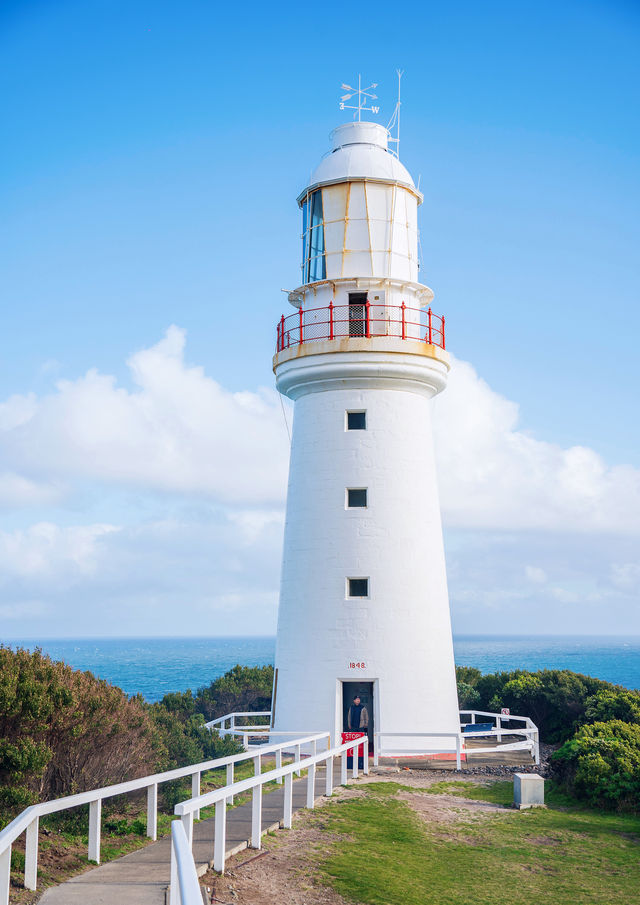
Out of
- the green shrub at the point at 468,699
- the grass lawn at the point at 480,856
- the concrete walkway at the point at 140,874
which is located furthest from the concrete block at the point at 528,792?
the green shrub at the point at 468,699

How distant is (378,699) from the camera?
64.5ft

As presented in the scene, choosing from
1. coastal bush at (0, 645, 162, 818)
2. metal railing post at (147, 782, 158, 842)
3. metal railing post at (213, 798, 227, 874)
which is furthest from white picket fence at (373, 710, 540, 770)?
metal railing post at (213, 798, 227, 874)

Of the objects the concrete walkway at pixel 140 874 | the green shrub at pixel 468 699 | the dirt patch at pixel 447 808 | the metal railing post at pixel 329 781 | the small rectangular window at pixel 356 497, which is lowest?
the dirt patch at pixel 447 808

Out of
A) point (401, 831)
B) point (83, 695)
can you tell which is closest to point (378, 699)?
point (401, 831)

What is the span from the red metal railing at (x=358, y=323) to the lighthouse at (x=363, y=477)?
0.11ft

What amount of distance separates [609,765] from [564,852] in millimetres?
3943

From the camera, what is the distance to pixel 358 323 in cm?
2127

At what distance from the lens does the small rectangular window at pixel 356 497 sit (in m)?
20.7

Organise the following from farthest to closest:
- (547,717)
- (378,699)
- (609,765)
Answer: (547,717), (378,699), (609,765)

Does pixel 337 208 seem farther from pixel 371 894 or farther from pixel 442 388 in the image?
pixel 371 894

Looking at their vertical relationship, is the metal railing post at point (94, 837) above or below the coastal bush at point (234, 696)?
below

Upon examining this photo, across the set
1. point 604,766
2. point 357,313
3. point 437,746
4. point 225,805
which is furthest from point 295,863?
point 357,313

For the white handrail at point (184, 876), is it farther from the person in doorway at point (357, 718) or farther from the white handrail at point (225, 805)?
the person in doorway at point (357, 718)

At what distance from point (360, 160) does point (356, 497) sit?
8.29 metres
